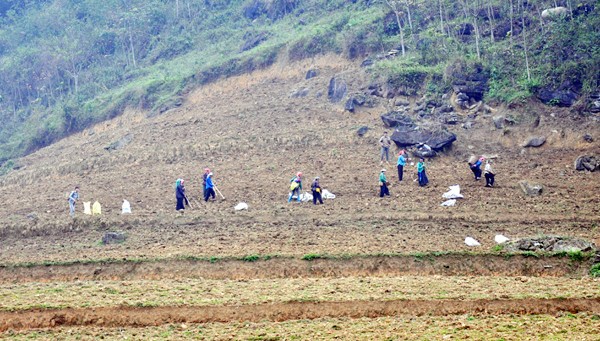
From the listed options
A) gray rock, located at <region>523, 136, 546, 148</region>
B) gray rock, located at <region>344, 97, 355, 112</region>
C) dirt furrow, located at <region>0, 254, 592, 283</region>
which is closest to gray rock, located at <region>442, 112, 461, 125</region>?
gray rock, located at <region>523, 136, 546, 148</region>

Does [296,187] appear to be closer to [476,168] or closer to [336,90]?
[476,168]

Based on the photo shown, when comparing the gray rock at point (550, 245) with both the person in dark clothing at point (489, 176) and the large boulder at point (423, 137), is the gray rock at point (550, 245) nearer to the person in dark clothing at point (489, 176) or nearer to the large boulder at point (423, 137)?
the person in dark clothing at point (489, 176)

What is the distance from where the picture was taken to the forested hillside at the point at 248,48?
113 feet

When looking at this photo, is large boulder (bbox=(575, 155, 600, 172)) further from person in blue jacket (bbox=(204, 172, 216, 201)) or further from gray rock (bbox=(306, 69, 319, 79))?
gray rock (bbox=(306, 69, 319, 79))

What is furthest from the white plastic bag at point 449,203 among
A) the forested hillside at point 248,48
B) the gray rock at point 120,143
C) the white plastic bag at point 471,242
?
the gray rock at point 120,143

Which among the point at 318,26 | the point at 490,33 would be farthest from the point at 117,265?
the point at 318,26

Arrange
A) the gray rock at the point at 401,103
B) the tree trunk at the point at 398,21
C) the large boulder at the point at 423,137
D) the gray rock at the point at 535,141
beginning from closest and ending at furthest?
the gray rock at the point at 535,141 < the large boulder at the point at 423,137 < the gray rock at the point at 401,103 < the tree trunk at the point at 398,21

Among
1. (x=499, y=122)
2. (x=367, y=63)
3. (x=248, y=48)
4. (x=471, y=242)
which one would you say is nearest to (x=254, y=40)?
(x=248, y=48)

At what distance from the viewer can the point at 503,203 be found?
24.4 metres

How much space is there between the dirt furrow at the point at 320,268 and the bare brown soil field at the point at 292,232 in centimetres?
5

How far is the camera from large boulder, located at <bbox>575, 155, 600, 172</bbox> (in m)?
26.6

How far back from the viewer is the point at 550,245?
19.2 m

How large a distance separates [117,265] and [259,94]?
2288 centimetres

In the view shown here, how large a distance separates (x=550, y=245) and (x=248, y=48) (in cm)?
3438
